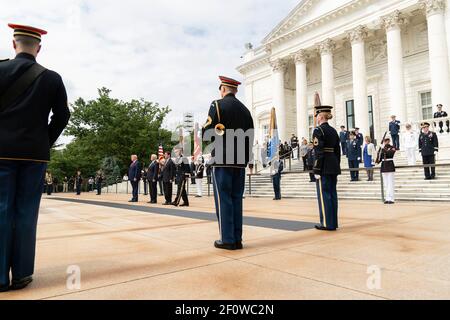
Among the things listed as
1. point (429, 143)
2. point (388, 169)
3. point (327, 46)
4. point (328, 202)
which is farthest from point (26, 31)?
point (327, 46)

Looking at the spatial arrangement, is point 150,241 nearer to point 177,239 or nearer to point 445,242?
point 177,239

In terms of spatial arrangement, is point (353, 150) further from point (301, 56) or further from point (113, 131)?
point (113, 131)

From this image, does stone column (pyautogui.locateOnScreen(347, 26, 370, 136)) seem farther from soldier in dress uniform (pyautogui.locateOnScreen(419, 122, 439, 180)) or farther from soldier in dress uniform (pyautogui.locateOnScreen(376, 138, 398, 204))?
soldier in dress uniform (pyautogui.locateOnScreen(376, 138, 398, 204))

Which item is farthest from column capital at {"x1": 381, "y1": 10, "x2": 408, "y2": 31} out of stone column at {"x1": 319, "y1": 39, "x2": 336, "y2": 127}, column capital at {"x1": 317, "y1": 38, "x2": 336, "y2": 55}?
stone column at {"x1": 319, "y1": 39, "x2": 336, "y2": 127}

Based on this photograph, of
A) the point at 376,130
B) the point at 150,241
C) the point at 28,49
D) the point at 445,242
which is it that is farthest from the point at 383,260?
the point at 376,130

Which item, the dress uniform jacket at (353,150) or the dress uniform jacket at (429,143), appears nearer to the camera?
the dress uniform jacket at (429,143)

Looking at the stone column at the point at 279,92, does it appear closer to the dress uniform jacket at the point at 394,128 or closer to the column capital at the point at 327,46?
the column capital at the point at 327,46

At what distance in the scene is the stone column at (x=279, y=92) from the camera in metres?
32.3

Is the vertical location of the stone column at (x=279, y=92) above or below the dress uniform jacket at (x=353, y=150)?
above

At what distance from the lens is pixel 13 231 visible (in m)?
2.96

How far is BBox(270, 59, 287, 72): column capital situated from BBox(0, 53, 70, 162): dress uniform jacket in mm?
31244

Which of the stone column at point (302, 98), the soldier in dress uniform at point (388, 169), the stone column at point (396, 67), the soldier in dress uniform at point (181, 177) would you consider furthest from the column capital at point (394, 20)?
the soldier in dress uniform at point (181, 177)

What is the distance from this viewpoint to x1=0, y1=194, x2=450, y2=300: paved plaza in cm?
270

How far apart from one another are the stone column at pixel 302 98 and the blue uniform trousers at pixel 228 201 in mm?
26185
